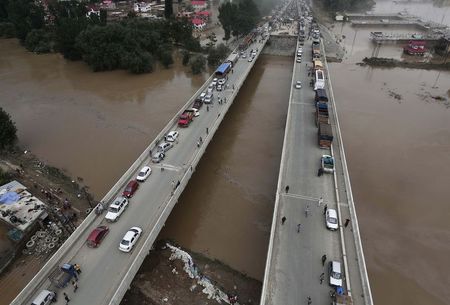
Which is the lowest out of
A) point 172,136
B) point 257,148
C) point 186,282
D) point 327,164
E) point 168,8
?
point 186,282

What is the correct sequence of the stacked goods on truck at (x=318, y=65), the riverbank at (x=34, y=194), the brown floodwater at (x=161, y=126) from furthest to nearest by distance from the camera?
the stacked goods on truck at (x=318, y=65)
the brown floodwater at (x=161, y=126)
the riverbank at (x=34, y=194)

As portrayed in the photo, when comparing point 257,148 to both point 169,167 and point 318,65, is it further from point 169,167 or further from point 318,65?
point 318,65

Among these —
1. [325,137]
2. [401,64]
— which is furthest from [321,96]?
[401,64]

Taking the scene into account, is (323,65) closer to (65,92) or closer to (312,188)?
(312,188)

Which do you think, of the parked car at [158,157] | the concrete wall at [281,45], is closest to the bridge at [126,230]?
the parked car at [158,157]

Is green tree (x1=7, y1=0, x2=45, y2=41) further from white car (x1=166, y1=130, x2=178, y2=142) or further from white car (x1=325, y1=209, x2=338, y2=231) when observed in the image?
white car (x1=325, y1=209, x2=338, y2=231)

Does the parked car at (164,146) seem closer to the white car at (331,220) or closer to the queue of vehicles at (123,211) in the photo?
the queue of vehicles at (123,211)

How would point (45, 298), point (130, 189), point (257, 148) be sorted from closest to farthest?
point (45, 298)
point (130, 189)
point (257, 148)
